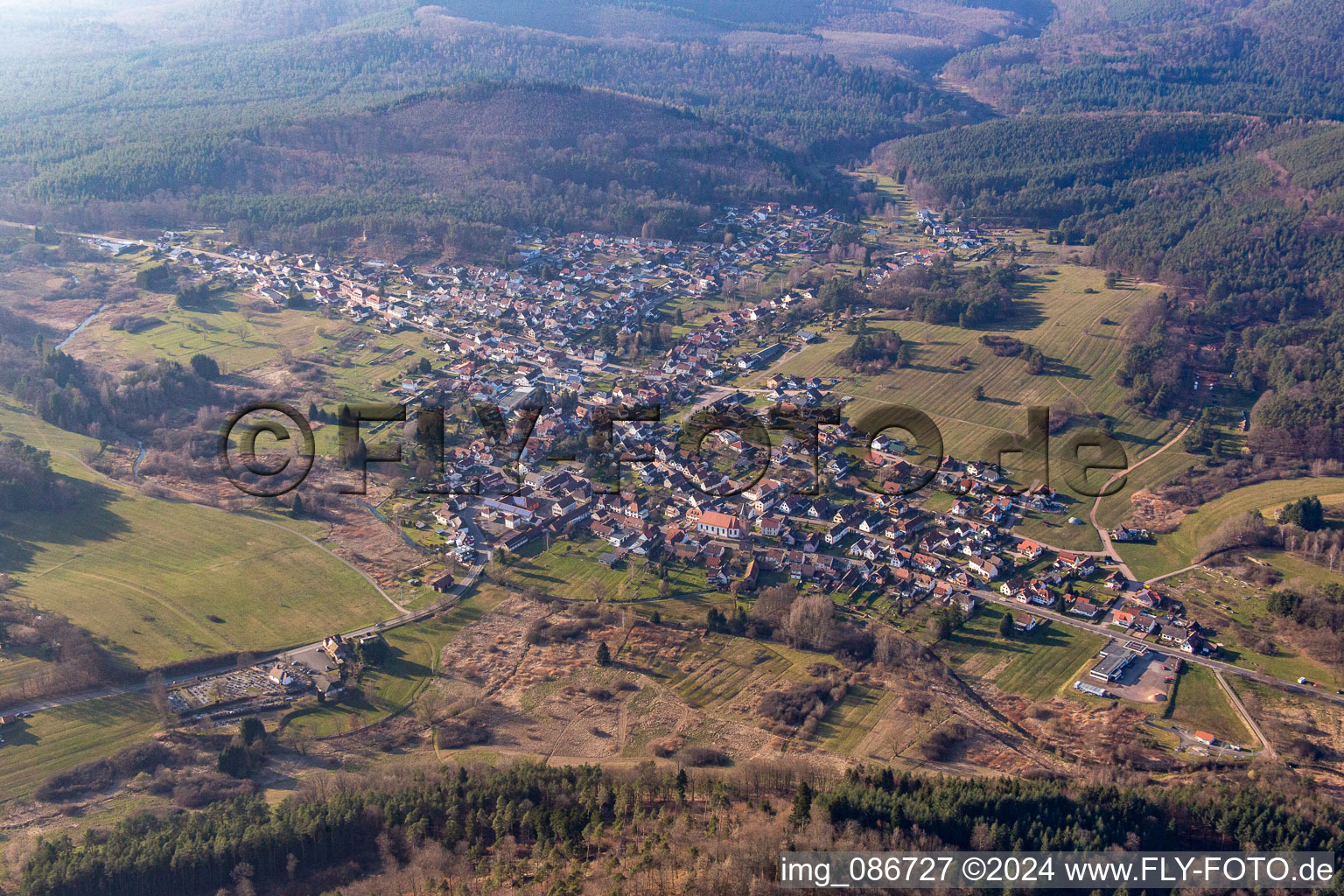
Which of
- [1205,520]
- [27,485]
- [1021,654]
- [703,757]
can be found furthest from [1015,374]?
[27,485]

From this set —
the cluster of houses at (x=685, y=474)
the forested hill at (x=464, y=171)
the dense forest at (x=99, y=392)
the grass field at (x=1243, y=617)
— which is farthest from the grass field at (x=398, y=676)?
the forested hill at (x=464, y=171)

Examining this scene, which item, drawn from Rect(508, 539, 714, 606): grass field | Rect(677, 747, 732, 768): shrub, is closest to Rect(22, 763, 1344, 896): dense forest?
Rect(677, 747, 732, 768): shrub

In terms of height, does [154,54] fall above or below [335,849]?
above

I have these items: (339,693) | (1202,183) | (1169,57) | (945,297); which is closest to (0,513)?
(339,693)

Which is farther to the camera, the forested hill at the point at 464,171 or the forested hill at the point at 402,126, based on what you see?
the forested hill at the point at 402,126

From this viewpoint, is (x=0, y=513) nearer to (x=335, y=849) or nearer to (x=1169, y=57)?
(x=335, y=849)

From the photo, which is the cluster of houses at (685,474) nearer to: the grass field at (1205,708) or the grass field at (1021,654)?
the grass field at (1021,654)

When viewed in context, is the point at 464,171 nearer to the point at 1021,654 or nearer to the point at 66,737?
the point at 66,737
